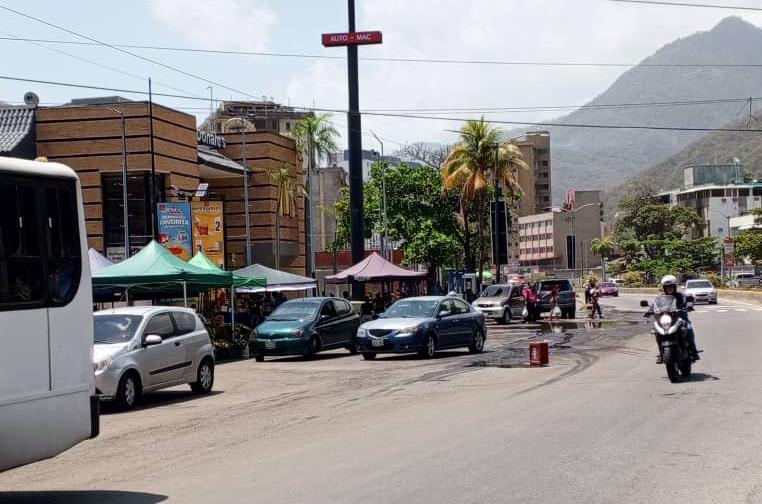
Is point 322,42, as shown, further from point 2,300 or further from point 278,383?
point 2,300

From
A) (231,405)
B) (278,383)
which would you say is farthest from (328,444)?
(278,383)

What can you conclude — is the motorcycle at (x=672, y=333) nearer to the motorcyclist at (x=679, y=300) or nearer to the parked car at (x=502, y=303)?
the motorcyclist at (x=679, y=300)

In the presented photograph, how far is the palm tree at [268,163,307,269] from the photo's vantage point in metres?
59.1

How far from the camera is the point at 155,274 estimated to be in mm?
26812

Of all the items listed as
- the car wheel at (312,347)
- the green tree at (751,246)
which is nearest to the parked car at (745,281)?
the green tree at (751,246)

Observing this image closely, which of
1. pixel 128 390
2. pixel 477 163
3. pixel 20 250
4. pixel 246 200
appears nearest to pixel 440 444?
pixel 20 250

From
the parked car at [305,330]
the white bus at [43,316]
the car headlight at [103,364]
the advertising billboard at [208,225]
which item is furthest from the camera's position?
the advertising billboard at [208,225]

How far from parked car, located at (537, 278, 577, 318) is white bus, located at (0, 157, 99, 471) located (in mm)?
42587

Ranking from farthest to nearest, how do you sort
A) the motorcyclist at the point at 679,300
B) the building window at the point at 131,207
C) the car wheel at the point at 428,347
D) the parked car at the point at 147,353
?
the building window at the point at 131,207 → the car wheel at the point at 428,347 → the motorcyclist at the point at 679,300 → the parked car at the point at 147,353

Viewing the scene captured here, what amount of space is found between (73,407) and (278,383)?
1293 cm

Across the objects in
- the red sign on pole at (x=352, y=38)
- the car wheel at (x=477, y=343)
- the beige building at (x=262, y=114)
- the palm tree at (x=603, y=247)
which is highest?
the beige building at (x=262, y=114)

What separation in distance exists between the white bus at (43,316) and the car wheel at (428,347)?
1735 centimetres

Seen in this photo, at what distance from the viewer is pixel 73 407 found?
883cm

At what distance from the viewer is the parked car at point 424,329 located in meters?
26.0
